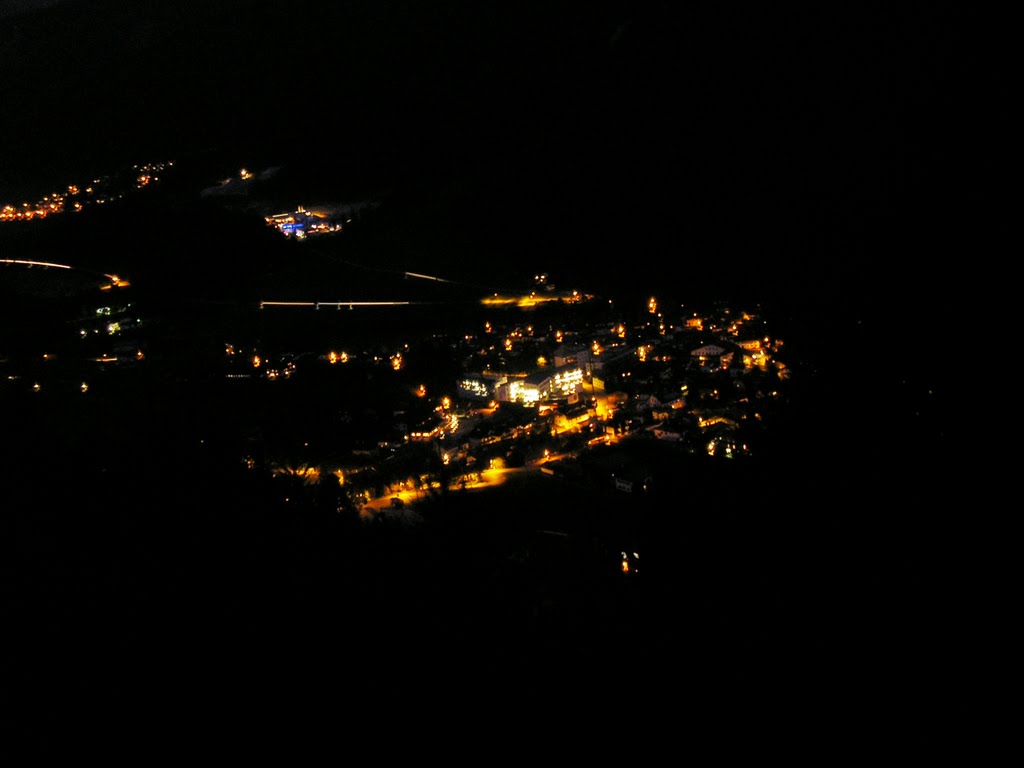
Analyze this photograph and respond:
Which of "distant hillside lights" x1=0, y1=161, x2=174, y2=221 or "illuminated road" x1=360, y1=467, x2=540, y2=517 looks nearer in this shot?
"illuminated road" x1=360, y1=467, x2=540, y2=517

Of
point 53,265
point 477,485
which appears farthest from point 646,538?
point 53,265

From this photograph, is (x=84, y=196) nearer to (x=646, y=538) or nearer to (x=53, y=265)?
(x=53, y=265)

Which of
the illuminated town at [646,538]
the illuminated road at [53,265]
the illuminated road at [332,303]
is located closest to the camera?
the illuminated town at [646,538]

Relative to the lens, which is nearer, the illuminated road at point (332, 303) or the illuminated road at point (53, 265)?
the illuminated road at point (332, 303)

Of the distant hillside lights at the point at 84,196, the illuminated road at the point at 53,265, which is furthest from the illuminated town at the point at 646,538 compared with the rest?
the distant hillside lights at the point at 84,196

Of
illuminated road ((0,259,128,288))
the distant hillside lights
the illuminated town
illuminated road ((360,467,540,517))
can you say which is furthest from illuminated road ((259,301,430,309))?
the distant hillside lights

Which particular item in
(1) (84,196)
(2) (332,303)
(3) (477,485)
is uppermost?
(1) (84,196)

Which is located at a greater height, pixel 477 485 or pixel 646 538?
pixel 646 538

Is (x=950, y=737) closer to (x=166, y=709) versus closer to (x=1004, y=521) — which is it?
(x=1004, y=521)

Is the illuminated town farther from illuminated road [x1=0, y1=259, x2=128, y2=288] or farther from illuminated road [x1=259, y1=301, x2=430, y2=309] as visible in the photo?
illuminated road [x1=0, y1=259, x2=128, y2=288]

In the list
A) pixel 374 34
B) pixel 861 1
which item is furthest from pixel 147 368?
pixel 374 34

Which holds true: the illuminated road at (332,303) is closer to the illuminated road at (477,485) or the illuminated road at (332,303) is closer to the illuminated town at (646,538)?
the illuminated town at (646,538)
